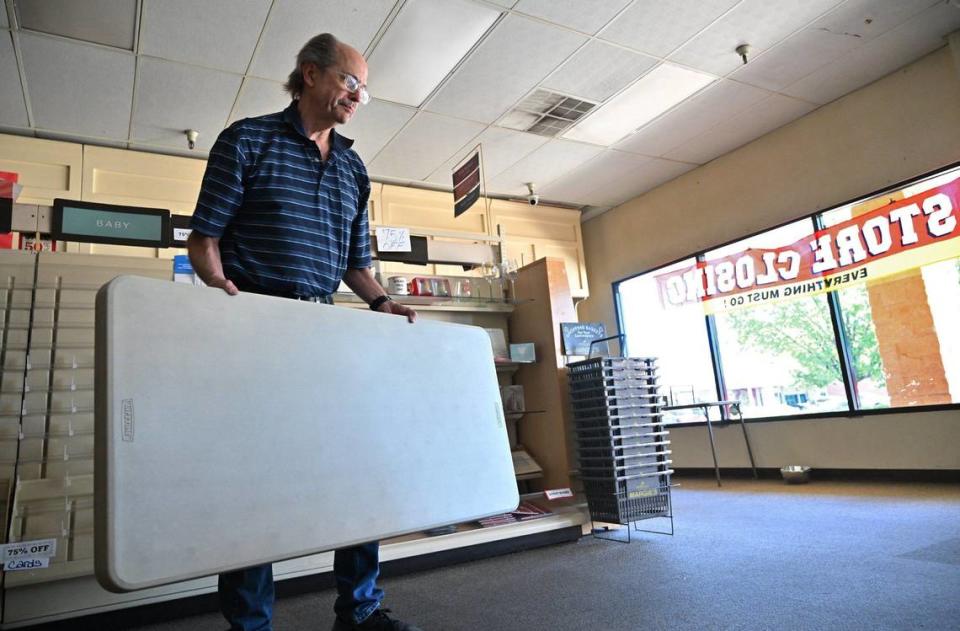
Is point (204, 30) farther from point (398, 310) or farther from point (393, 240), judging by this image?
point (398, 310)

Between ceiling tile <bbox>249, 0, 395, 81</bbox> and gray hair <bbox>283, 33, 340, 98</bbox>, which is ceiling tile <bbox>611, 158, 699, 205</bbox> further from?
gray hair <bbox>283, 33, 340, 98</bbox>

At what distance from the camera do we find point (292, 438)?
3.15 ft

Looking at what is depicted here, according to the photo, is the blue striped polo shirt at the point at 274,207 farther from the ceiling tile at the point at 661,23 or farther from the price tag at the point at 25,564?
the ceiling tile at the point at 661,23

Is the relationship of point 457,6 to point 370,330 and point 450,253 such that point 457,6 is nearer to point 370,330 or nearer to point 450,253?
point 450,253

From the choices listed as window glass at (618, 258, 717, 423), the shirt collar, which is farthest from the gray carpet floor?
window glass at (618, 258, 717, 423)

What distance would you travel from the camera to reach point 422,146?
14.9ft

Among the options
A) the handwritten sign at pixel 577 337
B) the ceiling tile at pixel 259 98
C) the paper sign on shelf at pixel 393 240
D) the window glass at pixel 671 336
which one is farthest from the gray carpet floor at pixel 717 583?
the ceiling tile at pixel 259 98

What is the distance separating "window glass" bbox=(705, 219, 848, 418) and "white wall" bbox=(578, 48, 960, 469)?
0.14m

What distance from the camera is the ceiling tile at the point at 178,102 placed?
3404mm

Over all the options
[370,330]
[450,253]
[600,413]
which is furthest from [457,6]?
[370,330]

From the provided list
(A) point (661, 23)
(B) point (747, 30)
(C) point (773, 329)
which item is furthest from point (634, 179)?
(A) point (661, 23)

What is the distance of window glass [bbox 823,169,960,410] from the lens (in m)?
3.60

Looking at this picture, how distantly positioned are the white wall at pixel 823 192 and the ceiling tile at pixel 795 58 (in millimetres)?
576

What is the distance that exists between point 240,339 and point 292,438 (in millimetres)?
184
